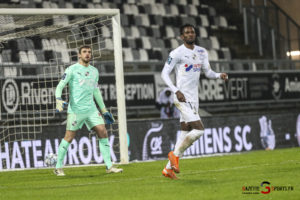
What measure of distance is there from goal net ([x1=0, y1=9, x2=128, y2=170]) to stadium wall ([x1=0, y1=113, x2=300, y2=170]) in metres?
0.02

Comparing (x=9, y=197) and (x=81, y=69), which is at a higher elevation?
(x=81, y=69)

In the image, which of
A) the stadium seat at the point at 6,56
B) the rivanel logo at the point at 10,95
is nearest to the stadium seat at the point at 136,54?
the stadium seat at the point at 6,56

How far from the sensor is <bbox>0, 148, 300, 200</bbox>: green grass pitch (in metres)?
7.46

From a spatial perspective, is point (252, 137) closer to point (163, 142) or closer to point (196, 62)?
point (163, 142)

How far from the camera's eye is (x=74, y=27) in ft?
47.7

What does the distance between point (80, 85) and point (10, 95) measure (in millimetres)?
4091

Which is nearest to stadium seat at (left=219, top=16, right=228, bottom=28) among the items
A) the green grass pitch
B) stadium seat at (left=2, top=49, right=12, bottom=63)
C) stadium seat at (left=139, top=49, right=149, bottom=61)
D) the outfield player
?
stadium seat at (left=139, top=49, right=149, bottom=61)

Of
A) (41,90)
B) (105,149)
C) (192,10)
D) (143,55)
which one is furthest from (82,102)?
(192,10)

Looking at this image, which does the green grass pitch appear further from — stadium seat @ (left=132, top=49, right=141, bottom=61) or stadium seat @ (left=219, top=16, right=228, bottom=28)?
stadium seat @ (left=219, top=16, right=228, bottom=28)

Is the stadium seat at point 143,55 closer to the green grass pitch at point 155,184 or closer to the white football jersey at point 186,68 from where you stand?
the green grass pitch at point 155,184

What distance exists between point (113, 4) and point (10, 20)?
8.96m

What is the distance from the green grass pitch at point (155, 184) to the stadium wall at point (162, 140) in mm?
2273

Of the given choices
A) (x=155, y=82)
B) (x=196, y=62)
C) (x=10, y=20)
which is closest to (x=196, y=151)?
(x=155, y=82)

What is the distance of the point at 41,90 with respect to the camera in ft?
49.7
